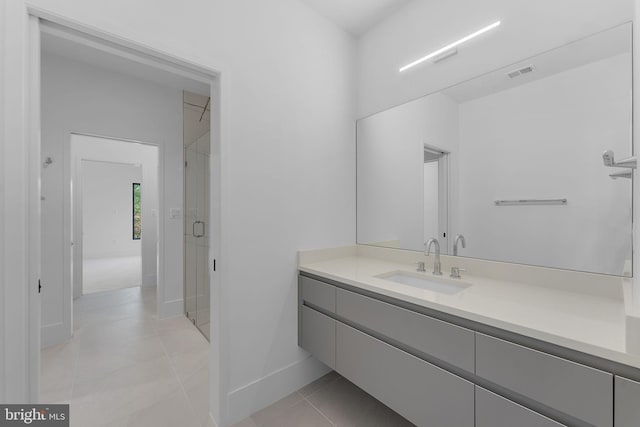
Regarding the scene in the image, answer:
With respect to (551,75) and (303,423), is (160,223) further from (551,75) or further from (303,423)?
(551,75)

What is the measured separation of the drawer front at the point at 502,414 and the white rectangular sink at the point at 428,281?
0.57 metres

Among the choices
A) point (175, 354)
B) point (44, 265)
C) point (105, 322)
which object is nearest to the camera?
point (175, 354)

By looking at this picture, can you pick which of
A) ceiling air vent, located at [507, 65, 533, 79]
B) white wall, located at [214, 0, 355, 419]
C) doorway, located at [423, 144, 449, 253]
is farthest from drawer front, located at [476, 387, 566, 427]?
ceiling air vent, located at [507, 65, 533, 79]

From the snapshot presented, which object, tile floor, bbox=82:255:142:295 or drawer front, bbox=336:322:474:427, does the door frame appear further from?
tile floor, bbox=82:255:142:295

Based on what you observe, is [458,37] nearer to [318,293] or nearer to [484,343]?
[484,343]

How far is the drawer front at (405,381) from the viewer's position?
3.56 ft

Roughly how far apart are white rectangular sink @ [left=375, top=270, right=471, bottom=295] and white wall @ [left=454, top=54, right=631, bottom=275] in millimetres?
281

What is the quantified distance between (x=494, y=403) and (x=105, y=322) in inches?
146

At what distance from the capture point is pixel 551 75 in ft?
4.56

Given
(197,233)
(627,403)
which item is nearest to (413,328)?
(627,403)

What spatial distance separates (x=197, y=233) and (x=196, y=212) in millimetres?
232

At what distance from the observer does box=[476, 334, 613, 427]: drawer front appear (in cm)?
78

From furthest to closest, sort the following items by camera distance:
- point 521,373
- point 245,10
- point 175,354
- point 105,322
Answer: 1. point 105,322
2. point 175,354
3. point 245,10
4. point 521,373

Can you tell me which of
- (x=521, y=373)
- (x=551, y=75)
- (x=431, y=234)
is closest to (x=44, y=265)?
(x=431, y=234)
